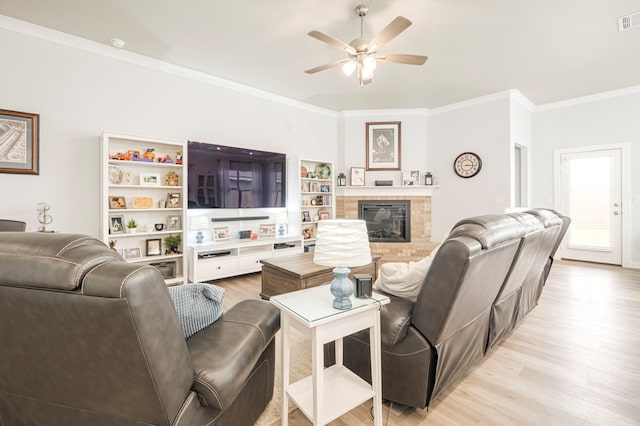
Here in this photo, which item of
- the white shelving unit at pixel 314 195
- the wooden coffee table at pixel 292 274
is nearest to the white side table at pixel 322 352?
the wooden coffee table at pixel 292 274

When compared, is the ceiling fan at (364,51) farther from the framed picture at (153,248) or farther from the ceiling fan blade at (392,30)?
the framed picture at (153,248)

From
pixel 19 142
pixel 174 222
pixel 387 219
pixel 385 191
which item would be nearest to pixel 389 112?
pixel 385 191

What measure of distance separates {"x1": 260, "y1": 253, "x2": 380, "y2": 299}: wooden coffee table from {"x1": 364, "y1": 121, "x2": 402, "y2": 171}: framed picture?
270 cm

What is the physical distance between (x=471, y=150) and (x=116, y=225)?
530cm

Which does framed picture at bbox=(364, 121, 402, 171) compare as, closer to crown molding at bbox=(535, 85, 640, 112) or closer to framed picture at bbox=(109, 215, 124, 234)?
crown molding at bbox=(535, 85, 640, 112)

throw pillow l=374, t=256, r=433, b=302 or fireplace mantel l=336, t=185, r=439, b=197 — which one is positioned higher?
fireplace mantel l=336, t=185, r=439, b=197

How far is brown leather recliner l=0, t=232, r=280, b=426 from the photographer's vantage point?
77 cm

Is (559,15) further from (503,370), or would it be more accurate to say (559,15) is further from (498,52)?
(503,370)

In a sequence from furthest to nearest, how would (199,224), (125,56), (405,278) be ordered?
1. (199,224)
2. (125,56)
3. (405,278)

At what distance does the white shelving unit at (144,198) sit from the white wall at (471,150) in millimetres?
4285

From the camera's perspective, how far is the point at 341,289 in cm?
138

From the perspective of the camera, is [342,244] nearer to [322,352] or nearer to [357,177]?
[322,352]

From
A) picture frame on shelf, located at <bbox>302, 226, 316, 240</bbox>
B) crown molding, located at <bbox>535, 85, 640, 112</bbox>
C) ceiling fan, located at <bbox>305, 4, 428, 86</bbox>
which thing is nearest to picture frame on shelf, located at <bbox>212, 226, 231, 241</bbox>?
picture frame on shelf, located at <bbox>302, 226, 316, 240</bbox>

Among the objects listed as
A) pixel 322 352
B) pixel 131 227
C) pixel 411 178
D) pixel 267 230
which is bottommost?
pixel 322 352
